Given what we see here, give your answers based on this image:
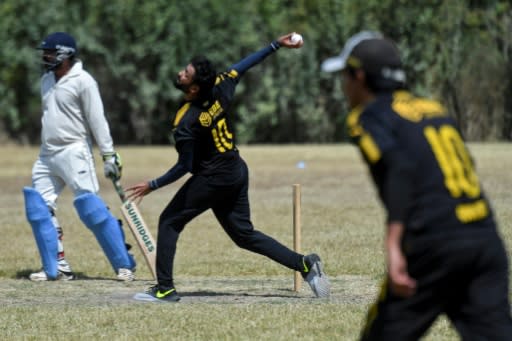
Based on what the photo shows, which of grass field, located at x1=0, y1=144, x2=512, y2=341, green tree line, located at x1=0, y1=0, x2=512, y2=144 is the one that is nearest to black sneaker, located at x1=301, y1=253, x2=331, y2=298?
grass field, located at x1=0, y1=144, x2=512, y2=341

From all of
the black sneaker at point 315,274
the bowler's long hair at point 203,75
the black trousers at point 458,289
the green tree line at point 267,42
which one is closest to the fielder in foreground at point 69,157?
the bowler's long hair at point 203,75

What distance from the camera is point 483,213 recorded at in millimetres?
4773

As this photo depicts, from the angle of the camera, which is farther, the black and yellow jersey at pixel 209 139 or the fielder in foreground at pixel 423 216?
the black and yellow jersey at pixel 209 139

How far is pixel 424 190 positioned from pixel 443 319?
3.30 metres

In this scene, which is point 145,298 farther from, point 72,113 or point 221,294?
point 72,113

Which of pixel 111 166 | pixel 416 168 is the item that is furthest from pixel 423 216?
pixel 111 166

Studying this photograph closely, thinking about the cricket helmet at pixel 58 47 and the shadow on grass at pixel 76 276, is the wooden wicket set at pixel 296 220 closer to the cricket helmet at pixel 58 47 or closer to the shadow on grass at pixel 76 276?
the shadow on grass at pixel 76 276

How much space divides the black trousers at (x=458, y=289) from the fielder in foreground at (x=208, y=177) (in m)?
3.86

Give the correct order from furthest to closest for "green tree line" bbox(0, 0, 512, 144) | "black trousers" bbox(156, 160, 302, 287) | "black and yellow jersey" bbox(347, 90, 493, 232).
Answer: "green tree line" bbox(0, 0, 512, 144)
"black trousers" bbox(156, 160, 302, 287)
"black and yellow jersey" bbox(347, 90, 493, 232)

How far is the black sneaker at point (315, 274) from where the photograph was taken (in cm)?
884

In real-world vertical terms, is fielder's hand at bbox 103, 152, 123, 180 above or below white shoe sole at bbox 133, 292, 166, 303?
above

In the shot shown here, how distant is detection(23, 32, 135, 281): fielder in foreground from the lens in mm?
10102

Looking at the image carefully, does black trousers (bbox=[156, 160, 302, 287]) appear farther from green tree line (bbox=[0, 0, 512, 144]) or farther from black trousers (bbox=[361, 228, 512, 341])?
green tree line (bbox=[0, 0, 512, 144])

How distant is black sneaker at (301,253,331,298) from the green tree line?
2085 cm
